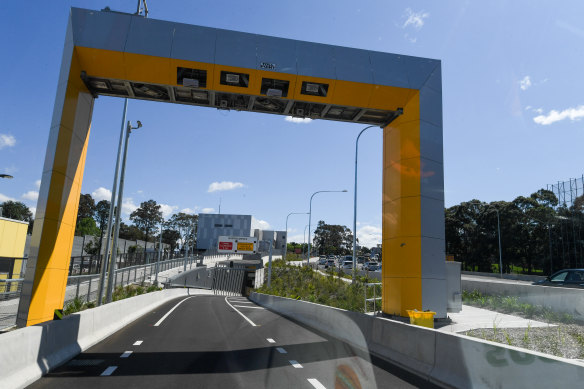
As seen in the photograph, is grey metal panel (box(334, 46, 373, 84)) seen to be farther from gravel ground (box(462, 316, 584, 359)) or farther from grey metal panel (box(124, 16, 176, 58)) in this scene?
gravel ground (box(462, 316, 584, 359))

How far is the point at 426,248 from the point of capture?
41.3 ft

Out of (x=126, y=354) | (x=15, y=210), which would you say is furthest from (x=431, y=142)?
(x=15, y=210)

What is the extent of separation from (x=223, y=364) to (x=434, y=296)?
23.1 feet

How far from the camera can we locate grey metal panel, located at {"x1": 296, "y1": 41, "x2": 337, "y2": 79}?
491 inches

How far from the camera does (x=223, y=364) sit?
8.34m

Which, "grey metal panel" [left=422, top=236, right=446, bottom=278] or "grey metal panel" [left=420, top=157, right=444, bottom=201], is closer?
"grey metal panel" [left=422, top=236, right=446, bottom=278]

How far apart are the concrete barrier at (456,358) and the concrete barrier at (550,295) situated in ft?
29.9

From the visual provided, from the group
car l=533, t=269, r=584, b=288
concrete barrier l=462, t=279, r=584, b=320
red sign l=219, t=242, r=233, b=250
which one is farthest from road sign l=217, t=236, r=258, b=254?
car l=533, t=269, r=584, b=288

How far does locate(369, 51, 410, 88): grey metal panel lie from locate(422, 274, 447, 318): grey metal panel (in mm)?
6120

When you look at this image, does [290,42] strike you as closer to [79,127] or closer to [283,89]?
[283,89]

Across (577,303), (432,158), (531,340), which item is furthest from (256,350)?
(577,303)

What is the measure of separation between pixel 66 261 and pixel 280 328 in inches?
292

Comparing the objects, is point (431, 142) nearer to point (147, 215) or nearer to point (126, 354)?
point (126, 354)

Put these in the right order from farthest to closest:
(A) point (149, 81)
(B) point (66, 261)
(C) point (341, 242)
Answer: (C) point (341, 242), (A) point (149, 81), (B) point (66, 261)
